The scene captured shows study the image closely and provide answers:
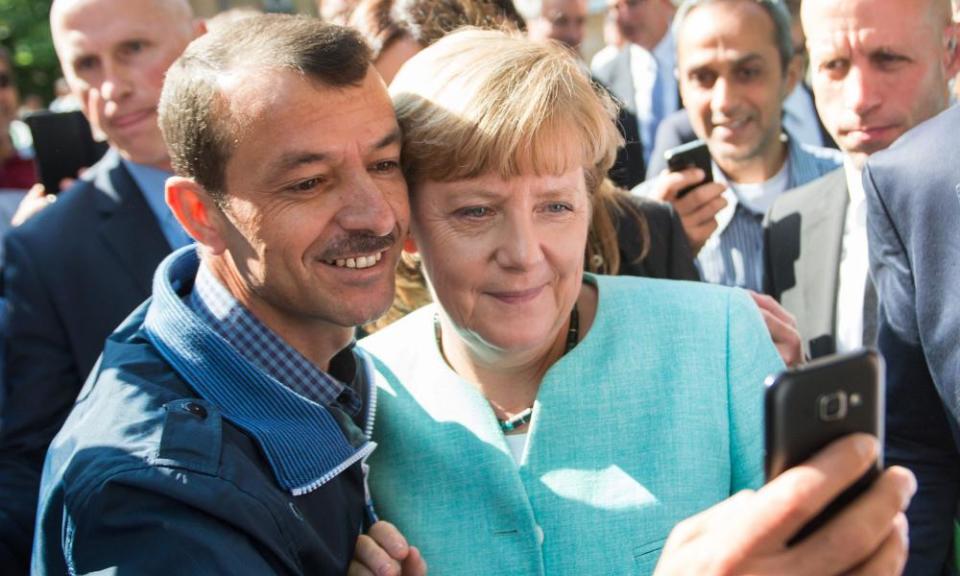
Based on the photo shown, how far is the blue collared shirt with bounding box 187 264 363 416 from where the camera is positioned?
188 centimetres

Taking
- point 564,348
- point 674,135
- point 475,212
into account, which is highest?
point 475,212

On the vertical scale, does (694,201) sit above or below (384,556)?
below

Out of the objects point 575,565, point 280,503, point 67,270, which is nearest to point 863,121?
point 575,565

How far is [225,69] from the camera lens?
1.87m

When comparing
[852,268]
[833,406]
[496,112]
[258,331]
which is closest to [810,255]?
[852,268]

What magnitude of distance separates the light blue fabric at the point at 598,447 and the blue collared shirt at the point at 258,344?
0.24 m

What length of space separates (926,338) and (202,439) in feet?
4.63

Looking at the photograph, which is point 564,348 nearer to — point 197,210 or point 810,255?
point 197,210

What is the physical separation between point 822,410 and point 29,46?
26.9 meters

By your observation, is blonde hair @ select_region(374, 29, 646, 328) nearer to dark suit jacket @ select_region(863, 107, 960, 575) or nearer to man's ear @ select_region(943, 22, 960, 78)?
dark suit jacket @ select_region(863, 107, 960, 575)

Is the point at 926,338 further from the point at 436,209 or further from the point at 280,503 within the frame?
the point at 280,503

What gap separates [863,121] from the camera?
3047mm

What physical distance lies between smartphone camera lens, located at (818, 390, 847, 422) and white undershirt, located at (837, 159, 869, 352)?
1.86 m

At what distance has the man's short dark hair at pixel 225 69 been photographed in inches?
73.5
